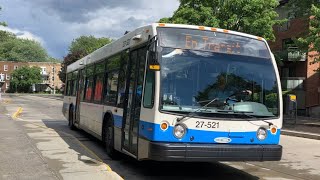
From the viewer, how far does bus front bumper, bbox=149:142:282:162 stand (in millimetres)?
7059

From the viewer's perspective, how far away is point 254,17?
28.1m

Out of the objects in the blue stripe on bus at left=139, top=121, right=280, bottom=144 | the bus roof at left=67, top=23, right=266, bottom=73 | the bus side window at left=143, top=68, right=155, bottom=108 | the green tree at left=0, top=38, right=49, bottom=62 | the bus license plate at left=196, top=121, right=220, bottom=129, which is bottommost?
the blue stripe on bus at left=139, top=121, right=280, bottom=144

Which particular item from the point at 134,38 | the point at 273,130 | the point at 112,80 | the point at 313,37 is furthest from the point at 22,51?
the point at 273,130

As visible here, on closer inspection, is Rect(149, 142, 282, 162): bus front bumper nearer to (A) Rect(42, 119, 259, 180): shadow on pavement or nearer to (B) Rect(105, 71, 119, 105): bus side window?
(A) Rect(42, 119, 259, 180): shadow on pavement

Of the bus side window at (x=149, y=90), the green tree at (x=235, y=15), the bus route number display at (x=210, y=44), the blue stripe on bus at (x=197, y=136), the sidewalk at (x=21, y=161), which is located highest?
the green tree at (x=235, y=15)

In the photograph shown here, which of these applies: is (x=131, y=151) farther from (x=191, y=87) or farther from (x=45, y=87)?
(x=45, y=87)

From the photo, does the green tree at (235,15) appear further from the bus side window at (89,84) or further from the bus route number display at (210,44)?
the bus route number display at (210,44)

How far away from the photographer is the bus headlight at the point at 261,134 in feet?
25.2

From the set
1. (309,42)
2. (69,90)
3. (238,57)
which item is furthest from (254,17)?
(238,57)

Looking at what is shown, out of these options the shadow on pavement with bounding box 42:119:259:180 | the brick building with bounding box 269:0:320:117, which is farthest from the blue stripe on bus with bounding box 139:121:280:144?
the brick building with bounding box 269:0:320:117

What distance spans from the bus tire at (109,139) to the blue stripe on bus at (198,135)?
8.20ft

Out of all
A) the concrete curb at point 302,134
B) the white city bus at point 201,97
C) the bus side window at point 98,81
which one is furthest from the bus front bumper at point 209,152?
the concrete curb at point 302,134

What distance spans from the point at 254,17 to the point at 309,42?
6.94 meters

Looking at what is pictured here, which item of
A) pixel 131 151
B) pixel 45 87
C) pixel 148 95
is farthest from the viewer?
pixel 45 87
